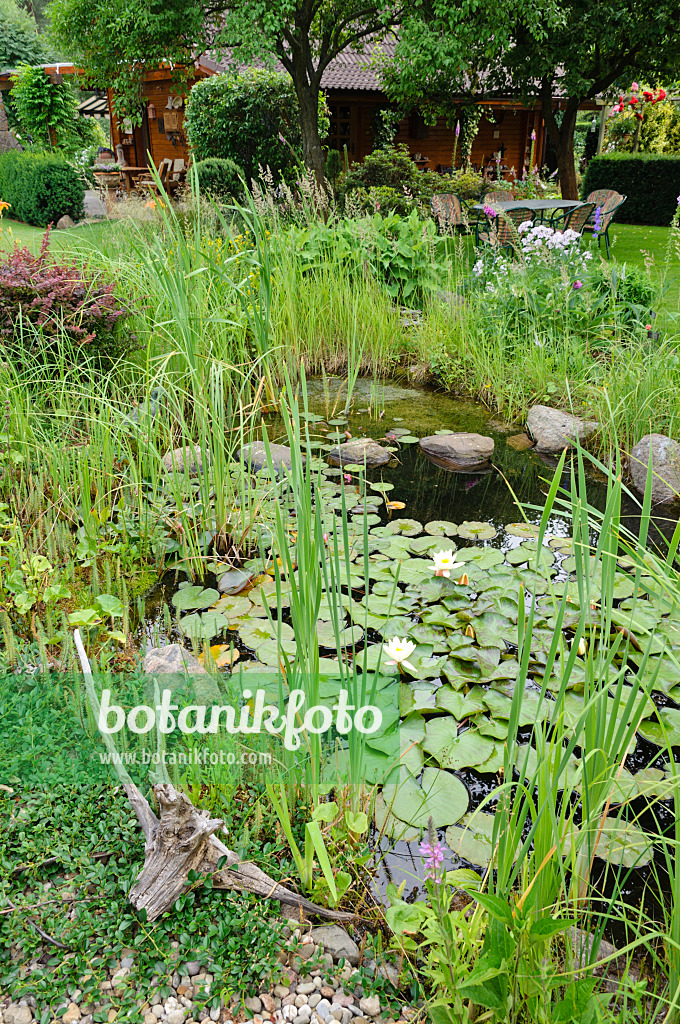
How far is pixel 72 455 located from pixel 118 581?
0.61m

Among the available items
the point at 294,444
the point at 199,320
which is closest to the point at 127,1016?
the point at 294,444

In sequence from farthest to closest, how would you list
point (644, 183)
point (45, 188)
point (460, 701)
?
point (644, 183), point (45, 188), point (460, 701)

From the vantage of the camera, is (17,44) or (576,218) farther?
(17,44)

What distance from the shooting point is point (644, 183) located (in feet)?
46.4

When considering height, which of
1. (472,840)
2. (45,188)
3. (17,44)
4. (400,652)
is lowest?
(472,840)

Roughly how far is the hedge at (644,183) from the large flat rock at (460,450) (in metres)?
12.1

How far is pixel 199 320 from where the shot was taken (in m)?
2.82

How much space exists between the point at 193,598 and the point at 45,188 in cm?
1301

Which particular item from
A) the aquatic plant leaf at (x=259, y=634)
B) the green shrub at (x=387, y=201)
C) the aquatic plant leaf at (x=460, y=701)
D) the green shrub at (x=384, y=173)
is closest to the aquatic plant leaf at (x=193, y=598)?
the aquatic plant leaf at (x=259, y=634)

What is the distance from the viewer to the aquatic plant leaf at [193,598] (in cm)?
250

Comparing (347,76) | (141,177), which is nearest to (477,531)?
(141,177)

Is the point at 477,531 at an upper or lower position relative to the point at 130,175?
lower

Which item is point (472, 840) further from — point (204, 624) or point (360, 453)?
point (360, 453)

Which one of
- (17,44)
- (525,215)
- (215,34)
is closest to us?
(525,215)
